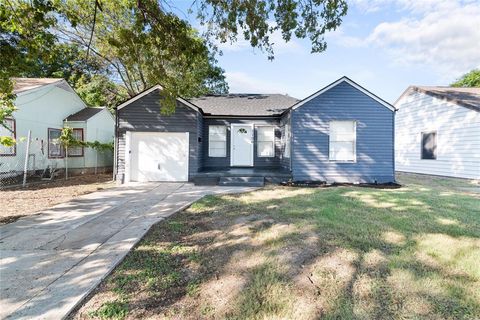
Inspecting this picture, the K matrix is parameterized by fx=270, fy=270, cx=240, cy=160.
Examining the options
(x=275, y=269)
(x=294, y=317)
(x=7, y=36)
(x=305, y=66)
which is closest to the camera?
(x=294, y=317)

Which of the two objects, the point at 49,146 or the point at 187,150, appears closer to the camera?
the point at 187,150

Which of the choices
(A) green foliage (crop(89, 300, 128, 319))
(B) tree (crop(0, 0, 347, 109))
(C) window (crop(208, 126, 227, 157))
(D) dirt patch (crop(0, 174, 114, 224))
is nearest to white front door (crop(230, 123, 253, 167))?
(C) window (crop(208, 126, 227, 157))

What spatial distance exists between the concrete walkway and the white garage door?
3.60m

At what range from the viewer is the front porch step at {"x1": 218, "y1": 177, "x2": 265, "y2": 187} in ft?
34.2

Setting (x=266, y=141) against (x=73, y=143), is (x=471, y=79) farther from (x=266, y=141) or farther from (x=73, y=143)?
(x=73, y=143)

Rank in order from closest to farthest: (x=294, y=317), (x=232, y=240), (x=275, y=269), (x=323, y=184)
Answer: (x=294, y=317)
(x=275, y=269)
(x=232, y=240)
(x=323, y=184)

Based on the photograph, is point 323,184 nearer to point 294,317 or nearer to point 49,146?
point 294,317

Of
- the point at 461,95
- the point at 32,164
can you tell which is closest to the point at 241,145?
the point at 32,164

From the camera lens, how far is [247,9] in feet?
21.6

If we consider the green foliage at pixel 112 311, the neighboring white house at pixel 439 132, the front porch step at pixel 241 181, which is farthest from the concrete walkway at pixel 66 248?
the neighboring white house at pixel 439 132

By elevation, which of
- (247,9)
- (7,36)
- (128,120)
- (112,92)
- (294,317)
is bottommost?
(294,317)

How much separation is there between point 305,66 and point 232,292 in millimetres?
10504

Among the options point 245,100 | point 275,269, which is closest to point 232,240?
point 275,269

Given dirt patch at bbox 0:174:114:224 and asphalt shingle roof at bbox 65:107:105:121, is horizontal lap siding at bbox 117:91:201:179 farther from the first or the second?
asphalt shingle roof at bbox 65:107:105:121
